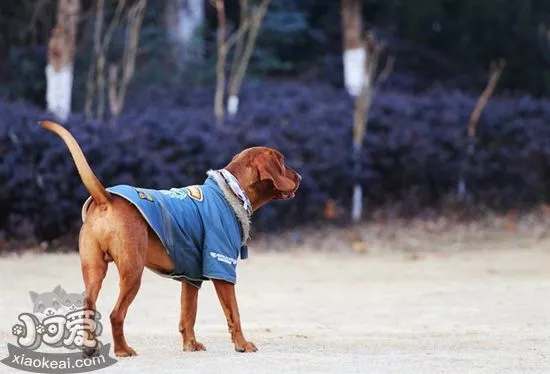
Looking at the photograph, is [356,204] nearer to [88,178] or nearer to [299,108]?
[299,108]

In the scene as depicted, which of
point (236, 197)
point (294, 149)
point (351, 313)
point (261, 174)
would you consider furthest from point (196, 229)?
point (294, 149)

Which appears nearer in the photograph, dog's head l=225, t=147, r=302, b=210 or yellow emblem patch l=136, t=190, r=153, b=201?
yellow emblem patch l=136, t=190, r=153, b=201

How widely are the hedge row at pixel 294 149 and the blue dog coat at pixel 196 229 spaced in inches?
373

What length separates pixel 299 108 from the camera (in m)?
23.6

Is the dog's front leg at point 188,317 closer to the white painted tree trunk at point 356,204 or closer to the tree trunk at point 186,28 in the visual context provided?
the white painted tree trunk at point 356,204

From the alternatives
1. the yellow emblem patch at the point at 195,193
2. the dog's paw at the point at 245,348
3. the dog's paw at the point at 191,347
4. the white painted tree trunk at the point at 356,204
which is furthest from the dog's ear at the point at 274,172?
the white painted tree trunk at the point at 356,204

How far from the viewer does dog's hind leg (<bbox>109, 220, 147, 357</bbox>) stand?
7828 millimetres

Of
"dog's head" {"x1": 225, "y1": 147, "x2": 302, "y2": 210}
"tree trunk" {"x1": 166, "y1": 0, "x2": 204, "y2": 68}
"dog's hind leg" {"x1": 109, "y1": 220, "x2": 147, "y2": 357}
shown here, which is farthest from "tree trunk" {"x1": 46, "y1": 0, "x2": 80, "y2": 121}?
"dog's hind leg" {"x1": 109, "y1": 220, "x2": 147, "y2": 357}

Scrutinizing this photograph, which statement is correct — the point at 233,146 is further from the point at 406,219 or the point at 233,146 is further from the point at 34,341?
the point at 34,341

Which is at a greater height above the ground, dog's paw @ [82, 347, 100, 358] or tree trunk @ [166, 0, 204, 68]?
tree trunk @ [166, 0, 204, 68]

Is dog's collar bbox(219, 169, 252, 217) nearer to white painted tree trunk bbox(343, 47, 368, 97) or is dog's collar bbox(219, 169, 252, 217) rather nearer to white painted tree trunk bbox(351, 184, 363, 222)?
white painted tree trunk bbox(351, 184, 363, 222)

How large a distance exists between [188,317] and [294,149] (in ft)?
40.6

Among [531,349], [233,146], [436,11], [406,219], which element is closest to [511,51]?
[436,11]

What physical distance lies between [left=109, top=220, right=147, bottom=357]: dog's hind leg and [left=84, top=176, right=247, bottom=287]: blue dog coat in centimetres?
18
